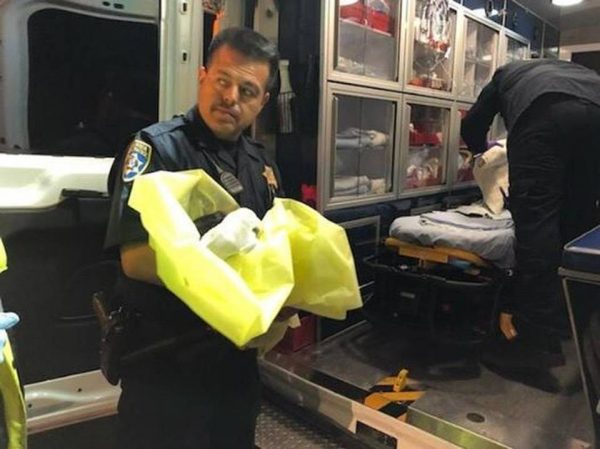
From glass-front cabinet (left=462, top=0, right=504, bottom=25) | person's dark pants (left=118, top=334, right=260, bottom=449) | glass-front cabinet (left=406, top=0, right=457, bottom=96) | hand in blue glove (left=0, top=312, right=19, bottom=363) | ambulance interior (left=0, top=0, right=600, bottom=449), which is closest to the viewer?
hand in blue glove (left=0, top=312, right=19, bottom=363)

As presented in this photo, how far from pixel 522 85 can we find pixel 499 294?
95cm

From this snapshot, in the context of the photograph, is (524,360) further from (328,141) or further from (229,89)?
(229,89)

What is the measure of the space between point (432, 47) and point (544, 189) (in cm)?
131

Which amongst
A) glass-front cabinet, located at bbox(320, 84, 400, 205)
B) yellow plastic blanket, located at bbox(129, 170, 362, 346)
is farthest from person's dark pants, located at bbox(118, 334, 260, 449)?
glass-front cabinet, located at bbox(320, 84, 400, 205)

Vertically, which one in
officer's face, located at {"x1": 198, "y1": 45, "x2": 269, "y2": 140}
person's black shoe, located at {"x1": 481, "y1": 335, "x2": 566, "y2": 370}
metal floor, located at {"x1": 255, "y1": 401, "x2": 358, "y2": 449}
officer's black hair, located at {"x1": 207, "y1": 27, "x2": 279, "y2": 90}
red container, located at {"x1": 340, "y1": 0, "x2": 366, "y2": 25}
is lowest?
metal floor, located at {"x1": 255, "y1": 401, "x2": 358, "y2": 449}

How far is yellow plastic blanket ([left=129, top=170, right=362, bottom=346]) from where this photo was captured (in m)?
0.93

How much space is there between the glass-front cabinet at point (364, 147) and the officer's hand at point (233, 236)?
125 centimetres

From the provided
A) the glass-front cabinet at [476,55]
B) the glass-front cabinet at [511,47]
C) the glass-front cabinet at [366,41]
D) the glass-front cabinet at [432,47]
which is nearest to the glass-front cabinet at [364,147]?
the glass-front cabinet at [366,41]

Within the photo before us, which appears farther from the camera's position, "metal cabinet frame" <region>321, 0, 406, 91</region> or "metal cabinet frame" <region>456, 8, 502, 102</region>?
"metal cabinet frame" <region>456, 8, 502, 102</region>

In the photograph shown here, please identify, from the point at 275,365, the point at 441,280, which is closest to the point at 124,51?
the point at 275,365

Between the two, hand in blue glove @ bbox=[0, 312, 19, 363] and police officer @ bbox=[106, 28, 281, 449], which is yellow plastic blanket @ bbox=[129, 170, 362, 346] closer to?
police officer @ bbox=[106, 28, 281, 449]

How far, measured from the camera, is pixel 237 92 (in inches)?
53.1

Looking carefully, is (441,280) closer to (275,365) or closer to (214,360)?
(275,365)

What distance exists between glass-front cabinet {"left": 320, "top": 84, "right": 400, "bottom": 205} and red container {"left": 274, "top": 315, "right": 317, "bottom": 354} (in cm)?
56
